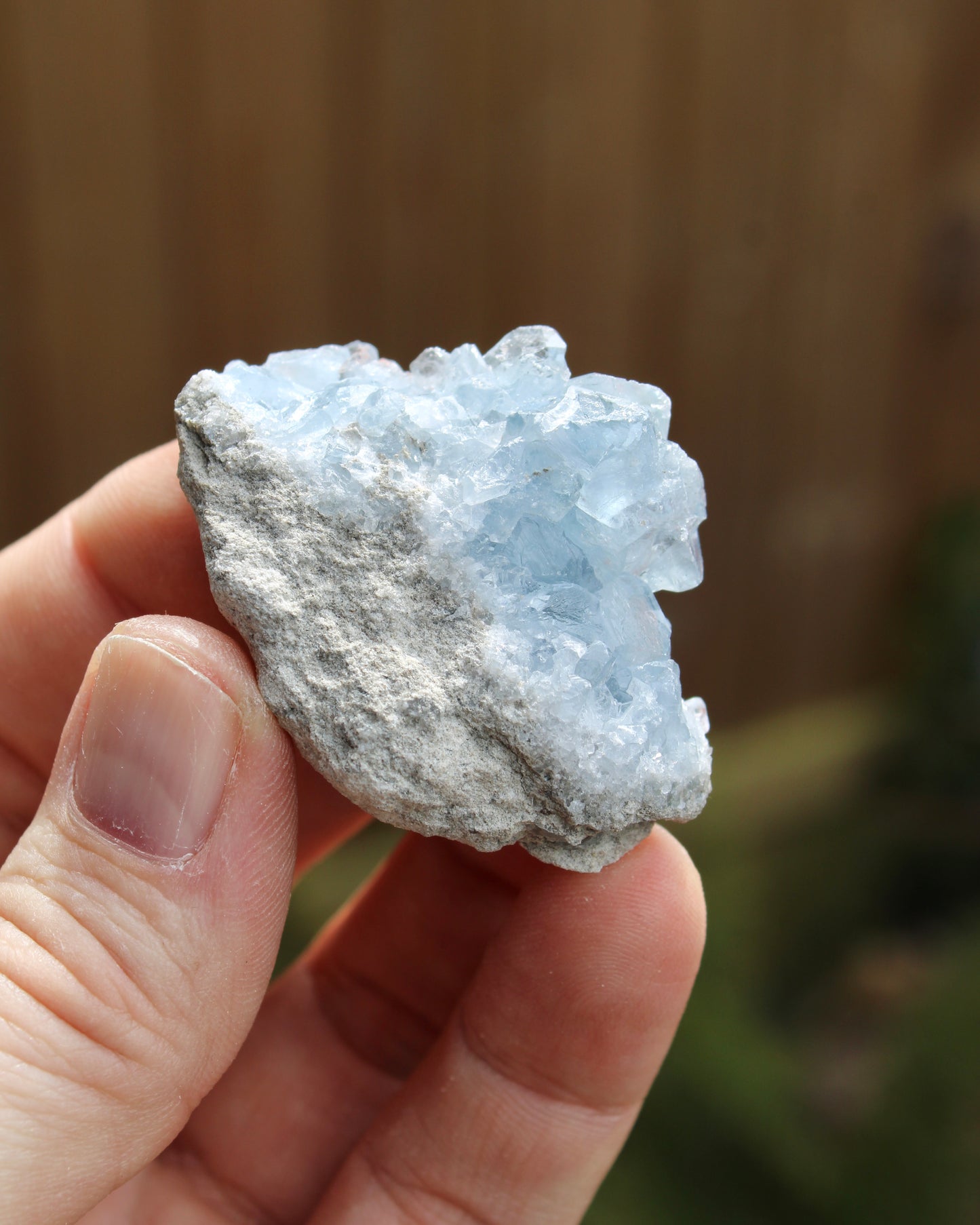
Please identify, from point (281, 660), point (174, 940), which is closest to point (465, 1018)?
point (174, 940)

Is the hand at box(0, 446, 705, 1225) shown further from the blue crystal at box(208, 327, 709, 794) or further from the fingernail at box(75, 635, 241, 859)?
the blue crystal at box(208, 327, 709, 794)

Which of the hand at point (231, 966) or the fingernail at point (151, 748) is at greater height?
the fingernail at point (151, 748)

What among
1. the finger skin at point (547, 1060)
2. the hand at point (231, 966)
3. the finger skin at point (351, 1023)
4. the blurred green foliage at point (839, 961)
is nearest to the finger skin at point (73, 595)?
the hand at point (231, 966)

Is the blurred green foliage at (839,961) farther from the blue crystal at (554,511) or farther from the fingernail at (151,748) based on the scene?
the fingernail at (151,748)

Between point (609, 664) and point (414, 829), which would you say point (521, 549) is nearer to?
point (609, 664)

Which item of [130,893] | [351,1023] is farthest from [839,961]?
[130,893]

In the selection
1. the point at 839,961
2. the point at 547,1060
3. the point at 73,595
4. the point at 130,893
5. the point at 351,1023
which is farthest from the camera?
the point at 839,961

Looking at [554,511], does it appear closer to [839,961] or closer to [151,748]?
[151,748]
